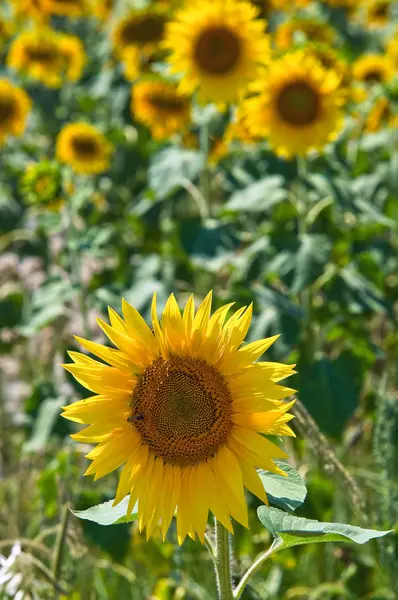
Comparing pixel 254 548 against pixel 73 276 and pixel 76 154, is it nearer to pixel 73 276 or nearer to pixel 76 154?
pixel 73 276

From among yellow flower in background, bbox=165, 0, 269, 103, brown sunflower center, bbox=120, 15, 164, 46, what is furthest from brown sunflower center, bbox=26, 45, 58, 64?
yellow flower in background, bbox=165, 0, 269, 103

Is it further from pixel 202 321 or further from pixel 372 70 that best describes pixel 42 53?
pixel 202 321

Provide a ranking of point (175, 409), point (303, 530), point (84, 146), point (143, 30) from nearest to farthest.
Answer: point (303, 530), point (175, 409), point (84, 146), point (143, 30)

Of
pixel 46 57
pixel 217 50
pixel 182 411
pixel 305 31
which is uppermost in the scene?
pixel 182 411

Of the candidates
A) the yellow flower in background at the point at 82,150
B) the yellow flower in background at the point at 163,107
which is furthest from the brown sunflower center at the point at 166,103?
the yellow flower in background at the point at 82,150

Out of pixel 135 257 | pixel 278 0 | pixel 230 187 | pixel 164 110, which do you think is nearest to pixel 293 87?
pixel 230 187

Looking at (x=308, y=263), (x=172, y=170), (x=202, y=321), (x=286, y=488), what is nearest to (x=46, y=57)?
(x=172, y=170)
